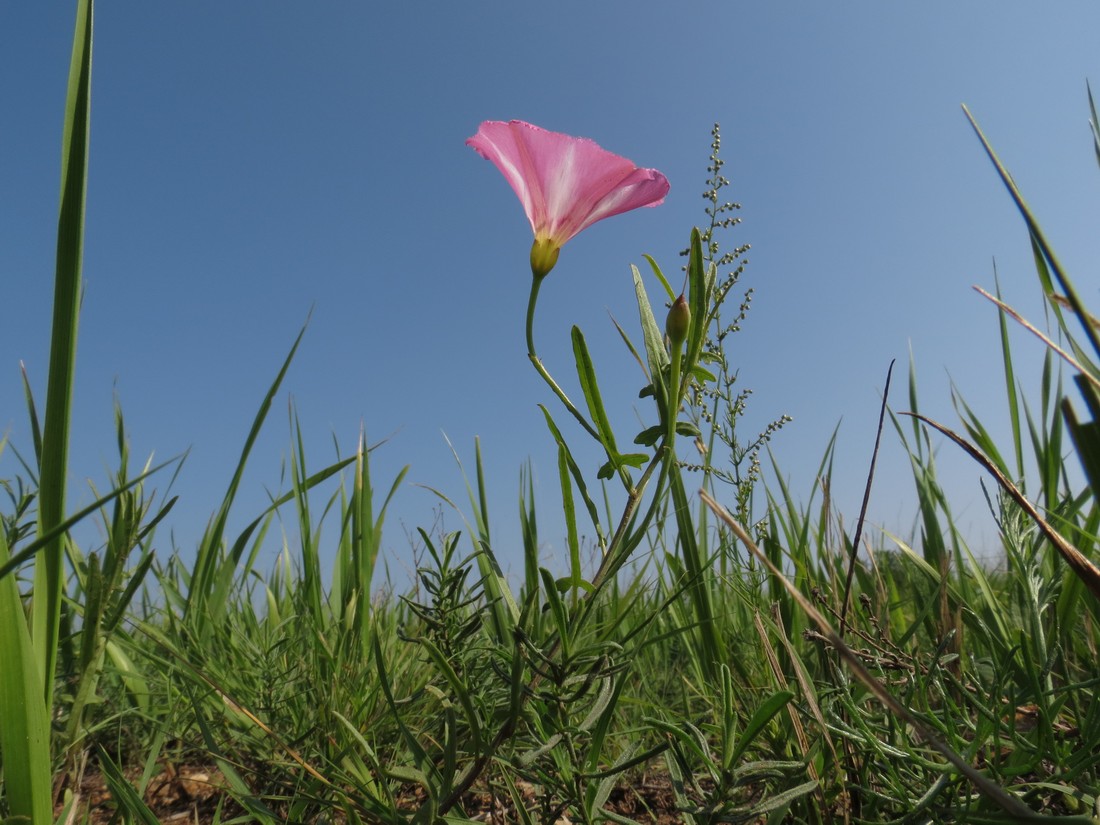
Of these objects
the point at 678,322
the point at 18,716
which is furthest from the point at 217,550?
the point at 678,322

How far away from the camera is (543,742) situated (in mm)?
690

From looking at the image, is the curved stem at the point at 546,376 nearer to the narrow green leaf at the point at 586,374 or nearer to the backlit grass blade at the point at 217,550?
the narrow green leaf at the point at 586,374

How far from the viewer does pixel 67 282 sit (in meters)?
0.69

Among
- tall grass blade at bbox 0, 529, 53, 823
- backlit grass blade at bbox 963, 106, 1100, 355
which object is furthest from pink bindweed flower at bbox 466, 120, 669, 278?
tall grass blade at bbox 0, 529, 53, 823

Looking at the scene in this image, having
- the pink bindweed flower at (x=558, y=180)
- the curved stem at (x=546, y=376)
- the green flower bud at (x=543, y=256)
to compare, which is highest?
the pink bindweed flower at (x=558, y=180)

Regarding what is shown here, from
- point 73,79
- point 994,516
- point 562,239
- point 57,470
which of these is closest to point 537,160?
point 562,239

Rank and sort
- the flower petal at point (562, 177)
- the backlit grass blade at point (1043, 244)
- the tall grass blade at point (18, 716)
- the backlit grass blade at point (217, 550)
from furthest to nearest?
the backlit grass blade at point (217, 550) → the flower petal at point (562, 177) → the tall grass blade at point (18, 716) → the backlit grass blade at point (1043, 244)

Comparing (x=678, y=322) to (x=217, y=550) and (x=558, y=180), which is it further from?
(x=217, y=550)

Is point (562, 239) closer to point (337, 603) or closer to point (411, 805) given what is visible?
point (411, 805)

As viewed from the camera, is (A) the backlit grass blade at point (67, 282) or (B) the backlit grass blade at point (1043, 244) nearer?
(B) the backlit grass blade at point (1043, 244)

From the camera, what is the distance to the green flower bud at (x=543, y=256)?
0.81 meters

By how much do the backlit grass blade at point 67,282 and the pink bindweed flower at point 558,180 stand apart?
14.6 inches

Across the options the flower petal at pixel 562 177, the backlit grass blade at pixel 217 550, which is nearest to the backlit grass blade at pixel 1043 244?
the flower petal at pixel 562 177

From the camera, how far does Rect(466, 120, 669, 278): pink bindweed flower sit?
2.58ft
